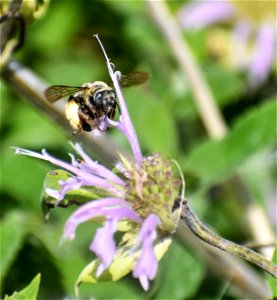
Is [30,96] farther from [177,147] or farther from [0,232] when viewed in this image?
[177,147]


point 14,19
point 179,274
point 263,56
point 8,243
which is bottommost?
point 263,56

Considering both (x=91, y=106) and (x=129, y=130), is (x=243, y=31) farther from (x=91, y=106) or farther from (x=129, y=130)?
(x=129, y=130)

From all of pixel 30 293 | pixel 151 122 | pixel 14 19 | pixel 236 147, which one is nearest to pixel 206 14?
pixel 151 122

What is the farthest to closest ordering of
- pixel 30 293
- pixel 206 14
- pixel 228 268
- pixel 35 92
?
pixel 206 14, pixel 228 268, pixel 35 92, pixel 30 293

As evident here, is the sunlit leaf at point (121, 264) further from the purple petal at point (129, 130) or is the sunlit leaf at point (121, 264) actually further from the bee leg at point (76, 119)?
the bee leg at point (76, 119)

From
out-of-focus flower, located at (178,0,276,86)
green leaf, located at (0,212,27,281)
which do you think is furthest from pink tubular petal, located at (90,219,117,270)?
out-of-focus flower, located at (178,0,276,86)

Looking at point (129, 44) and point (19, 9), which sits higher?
point (19, 9)

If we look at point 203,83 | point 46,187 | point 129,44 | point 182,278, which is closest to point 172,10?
point 129,44

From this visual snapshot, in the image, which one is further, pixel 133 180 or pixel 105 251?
pixel 133 180
